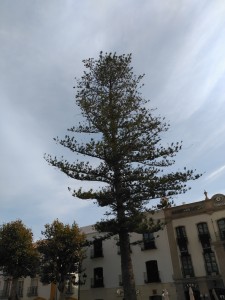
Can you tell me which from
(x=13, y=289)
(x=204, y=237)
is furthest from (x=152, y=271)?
(x=13, y=289)

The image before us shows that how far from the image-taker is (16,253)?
28578 mm

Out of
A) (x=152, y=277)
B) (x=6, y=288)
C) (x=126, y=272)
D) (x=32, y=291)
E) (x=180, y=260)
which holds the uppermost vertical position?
(x=180, y=260)

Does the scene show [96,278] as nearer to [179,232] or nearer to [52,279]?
[52,279]

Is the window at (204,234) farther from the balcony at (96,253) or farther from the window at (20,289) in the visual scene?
the window at (20,289)

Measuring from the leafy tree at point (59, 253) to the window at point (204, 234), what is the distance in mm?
11161

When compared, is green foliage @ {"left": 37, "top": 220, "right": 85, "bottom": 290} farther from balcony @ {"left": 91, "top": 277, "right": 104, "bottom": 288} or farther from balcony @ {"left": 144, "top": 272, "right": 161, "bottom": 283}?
balcony @ {"left": 144, "top": 272, "right": 161, "bottom": 283}

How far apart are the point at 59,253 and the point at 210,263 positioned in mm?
13763

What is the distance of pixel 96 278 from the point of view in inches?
1201

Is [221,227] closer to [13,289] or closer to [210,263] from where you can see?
[210,263]

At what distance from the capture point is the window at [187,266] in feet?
84.1

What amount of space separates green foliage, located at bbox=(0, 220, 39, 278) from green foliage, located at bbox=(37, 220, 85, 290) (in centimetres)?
146

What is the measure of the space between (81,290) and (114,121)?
2045 centimetres

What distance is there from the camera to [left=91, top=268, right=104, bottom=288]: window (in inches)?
1180

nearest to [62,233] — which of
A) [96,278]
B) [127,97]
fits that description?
[96,278]
